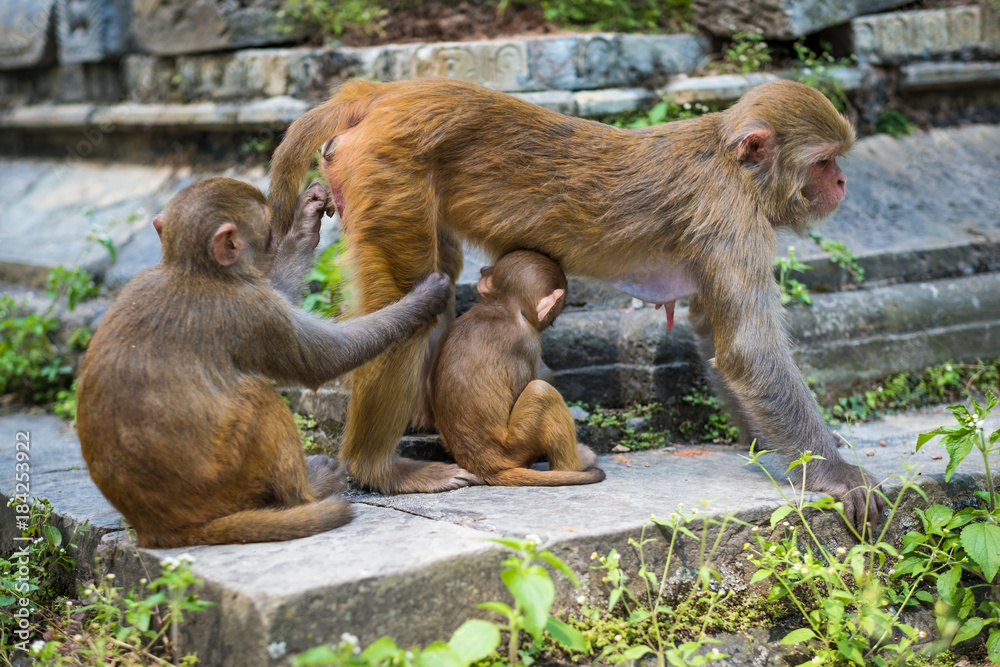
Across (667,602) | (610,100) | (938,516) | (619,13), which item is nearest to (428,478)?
(667,602)

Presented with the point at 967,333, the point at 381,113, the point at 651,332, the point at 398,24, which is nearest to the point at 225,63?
the point at 398,24

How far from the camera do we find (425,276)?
4.29 meters

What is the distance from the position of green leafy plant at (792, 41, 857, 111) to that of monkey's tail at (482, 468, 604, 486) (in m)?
3.72

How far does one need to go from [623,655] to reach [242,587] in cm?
127

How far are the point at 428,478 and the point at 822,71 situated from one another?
4.35 m

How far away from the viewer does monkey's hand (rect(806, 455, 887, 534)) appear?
409 centimetres

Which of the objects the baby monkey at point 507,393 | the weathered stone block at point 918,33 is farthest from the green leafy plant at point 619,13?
the baby monkey at point 507,393

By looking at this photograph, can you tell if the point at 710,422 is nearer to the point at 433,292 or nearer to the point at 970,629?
the point at 970,629

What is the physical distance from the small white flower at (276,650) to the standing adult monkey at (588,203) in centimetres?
145

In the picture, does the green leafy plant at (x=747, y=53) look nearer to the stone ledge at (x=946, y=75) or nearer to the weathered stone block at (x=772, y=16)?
the weathered stone block at (x=772, y=16)

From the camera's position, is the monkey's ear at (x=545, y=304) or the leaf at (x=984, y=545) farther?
the monkey's ear at (x=545, y=304)

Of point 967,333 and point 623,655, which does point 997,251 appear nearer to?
point 967,333

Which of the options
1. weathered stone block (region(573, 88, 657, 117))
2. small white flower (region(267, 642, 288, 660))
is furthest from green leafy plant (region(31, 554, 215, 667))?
weathered stone block (region(573, 88, 657, 117))

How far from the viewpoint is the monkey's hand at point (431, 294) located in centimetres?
411
